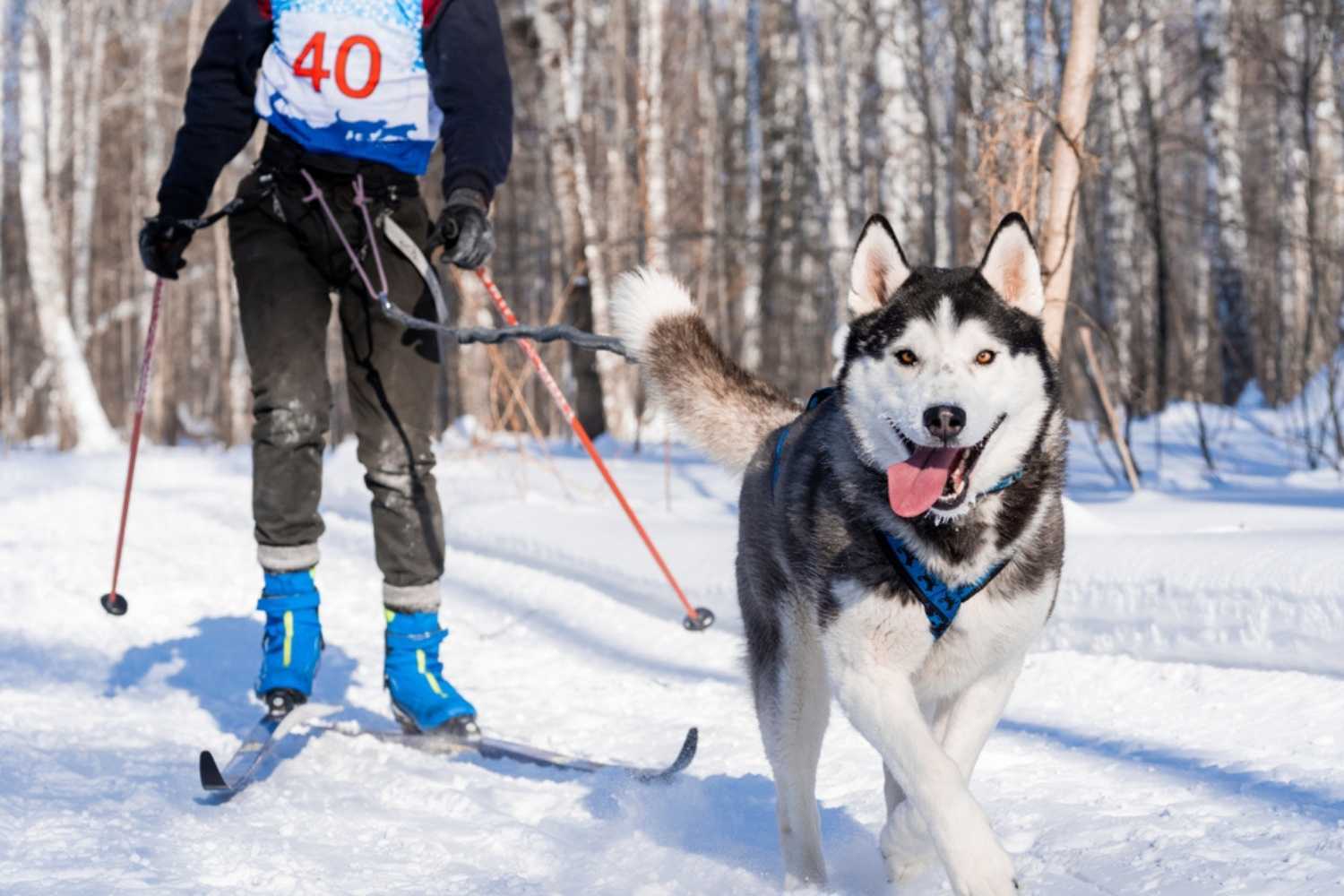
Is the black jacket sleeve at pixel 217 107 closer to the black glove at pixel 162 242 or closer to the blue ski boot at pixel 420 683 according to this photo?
the black glove at pixel 162 242

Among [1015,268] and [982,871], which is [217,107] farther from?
[982,871]

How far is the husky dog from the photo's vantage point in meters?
2.08

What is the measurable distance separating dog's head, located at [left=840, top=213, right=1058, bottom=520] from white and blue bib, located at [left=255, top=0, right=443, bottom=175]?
4.80 feet

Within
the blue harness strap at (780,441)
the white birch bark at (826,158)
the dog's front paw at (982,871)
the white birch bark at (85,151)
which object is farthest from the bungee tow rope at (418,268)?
the white birch bark at (85,151)

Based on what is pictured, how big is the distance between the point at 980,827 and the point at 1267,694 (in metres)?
1.76

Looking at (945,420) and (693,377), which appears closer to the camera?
(945,420)

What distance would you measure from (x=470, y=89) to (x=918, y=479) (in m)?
1.78

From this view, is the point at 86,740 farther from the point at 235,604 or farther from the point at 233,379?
the point at 233,379

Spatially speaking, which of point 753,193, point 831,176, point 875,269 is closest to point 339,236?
point 875,269

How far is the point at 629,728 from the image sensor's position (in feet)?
12.0

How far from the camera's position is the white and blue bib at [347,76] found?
3160mm

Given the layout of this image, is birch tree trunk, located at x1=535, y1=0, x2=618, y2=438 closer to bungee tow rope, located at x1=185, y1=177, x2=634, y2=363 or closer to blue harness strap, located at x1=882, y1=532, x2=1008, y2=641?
bungee tow rope, located at x1=185, y1=177, x2=634, y2=363

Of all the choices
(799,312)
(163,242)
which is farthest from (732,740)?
(799,312)

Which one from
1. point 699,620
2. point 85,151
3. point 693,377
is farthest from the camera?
point 85,151
